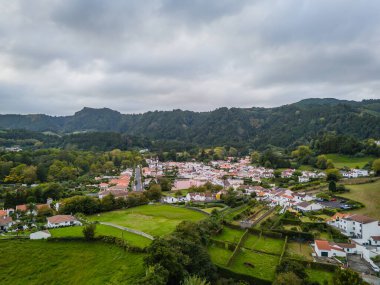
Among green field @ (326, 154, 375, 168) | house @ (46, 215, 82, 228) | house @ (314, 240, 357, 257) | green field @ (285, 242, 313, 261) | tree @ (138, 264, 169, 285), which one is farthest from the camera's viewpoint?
green field @ (326, 154, 375, 168)

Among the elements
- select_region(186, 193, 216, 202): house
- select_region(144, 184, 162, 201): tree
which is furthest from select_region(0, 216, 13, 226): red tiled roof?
select_region(186, 193, 216, 202): house

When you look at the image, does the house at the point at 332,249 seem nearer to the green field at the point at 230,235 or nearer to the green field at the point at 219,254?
the green field at the point at 230,235

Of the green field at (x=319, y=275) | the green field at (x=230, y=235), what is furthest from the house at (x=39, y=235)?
the green field at (x=319, y=275)

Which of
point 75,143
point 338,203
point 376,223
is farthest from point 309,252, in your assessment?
point 75,143

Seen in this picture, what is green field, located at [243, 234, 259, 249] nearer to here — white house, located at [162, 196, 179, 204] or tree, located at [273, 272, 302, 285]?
tree, located at [273, 272, 302, 285]

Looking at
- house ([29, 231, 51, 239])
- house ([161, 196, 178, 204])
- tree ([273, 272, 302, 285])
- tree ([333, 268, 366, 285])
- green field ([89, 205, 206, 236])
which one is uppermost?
tree ([333, 268, 366, 285])

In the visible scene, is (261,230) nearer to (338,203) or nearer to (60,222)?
(338,203)

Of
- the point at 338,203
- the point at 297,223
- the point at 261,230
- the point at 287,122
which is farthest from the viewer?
the point at 287,122
